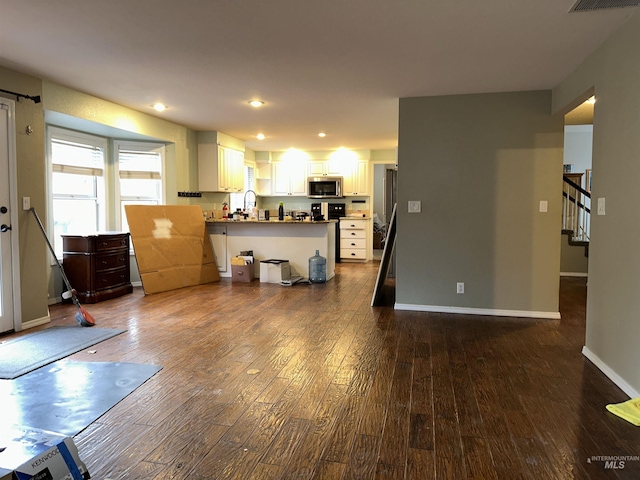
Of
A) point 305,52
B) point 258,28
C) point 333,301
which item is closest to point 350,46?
point 305,52

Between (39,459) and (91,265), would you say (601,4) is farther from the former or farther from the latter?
(91,265)

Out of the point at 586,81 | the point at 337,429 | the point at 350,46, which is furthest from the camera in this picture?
the point at 586,81

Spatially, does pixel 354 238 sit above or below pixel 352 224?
below

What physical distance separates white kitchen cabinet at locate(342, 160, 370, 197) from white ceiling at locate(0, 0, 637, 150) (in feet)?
12.8

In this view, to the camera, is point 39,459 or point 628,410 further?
point 628,410

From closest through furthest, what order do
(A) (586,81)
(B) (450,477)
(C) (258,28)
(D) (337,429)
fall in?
(B) (450,477), (D) (337,429), (C) (258,28), (A) (586,81)

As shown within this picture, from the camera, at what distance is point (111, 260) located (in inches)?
210

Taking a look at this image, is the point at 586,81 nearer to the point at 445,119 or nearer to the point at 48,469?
the point at 445,119

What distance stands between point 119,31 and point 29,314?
2.71 m

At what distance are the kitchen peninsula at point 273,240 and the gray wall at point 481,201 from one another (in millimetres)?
2052

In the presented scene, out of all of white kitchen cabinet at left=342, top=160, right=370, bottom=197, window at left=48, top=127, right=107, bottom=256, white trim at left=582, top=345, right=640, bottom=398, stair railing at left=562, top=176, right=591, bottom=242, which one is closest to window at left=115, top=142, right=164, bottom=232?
window at left=48, top=127, right=107, bottom=256

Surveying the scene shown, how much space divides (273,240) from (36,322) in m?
3.35

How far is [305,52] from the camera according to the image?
3303 mm

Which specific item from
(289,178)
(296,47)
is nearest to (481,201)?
(296,47)
